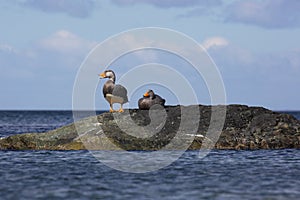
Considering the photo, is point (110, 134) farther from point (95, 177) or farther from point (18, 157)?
point (95, 177)

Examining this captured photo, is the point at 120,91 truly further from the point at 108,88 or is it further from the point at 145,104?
the point at 145,104

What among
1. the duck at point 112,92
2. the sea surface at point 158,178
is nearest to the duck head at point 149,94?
the duck at point 112,92

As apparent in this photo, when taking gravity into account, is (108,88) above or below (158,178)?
above

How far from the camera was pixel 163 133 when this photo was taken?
25.2 metres

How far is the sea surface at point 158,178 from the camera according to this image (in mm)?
14359

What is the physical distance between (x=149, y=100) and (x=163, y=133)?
2.93 meters

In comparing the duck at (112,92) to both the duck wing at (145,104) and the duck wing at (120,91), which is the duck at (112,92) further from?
the duck wing at (145,104)

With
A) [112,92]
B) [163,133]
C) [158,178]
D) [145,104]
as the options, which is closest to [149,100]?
[145,104]

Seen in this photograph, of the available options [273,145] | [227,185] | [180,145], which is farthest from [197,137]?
[227,185]

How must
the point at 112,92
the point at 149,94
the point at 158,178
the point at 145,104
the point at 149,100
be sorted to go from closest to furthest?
the point at 158,178 → the point at 112,92 → the point at 145,104 → the point at 149,100 → the point at 149,94

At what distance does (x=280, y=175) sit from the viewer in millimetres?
17516

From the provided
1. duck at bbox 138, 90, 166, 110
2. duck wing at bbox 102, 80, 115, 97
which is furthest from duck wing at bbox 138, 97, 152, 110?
duck wing at bbox 102, 80, 115, 97

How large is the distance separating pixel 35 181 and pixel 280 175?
7.16 meters

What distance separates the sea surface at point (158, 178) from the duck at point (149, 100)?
5.31 metres
